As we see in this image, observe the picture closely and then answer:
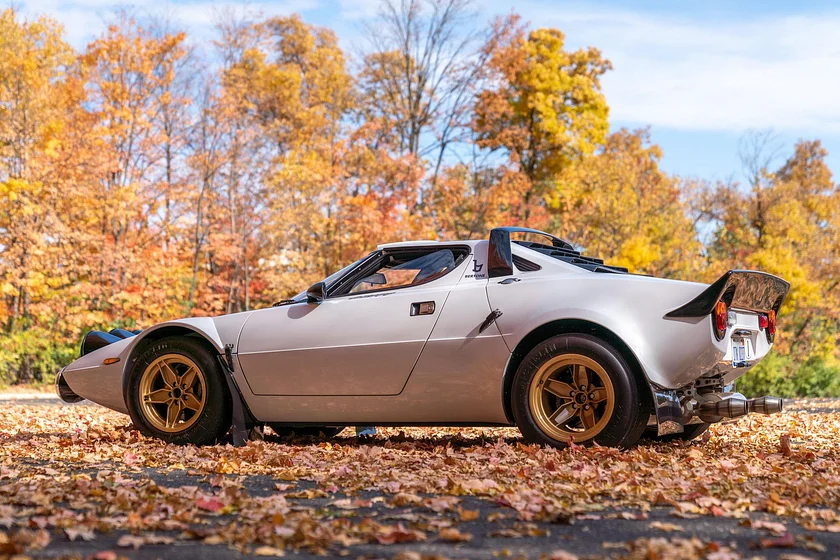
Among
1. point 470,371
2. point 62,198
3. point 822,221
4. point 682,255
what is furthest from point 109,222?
point 822,221

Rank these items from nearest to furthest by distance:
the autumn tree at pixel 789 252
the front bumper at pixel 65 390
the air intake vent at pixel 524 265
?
the air intake vent at pixel 524 265 → the front bumper at pixel 65 390 → the autumn tree at pixel 789 252

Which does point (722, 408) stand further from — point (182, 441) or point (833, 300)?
point (833, 300)

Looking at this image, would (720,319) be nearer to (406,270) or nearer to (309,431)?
(406,270)

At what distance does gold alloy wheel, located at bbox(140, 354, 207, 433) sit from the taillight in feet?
12.1

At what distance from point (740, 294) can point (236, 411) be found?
370cm

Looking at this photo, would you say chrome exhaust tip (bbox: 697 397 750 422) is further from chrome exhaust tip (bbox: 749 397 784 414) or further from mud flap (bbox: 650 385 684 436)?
mud flap (bbox: 650 385 684 436)

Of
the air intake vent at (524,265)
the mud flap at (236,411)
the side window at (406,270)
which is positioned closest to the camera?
the air intake vent at (524,265)

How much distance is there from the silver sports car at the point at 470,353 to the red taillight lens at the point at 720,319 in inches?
0.6

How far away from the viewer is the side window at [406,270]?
627 cm

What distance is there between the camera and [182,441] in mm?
6547

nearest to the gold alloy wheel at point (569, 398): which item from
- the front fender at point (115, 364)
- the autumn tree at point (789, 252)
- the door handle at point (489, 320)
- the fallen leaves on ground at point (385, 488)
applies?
the fallen leaves on ground at point (385, 488)

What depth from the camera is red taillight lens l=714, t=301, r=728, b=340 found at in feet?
18.0

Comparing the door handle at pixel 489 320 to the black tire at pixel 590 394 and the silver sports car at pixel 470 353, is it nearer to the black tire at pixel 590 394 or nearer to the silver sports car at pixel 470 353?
the silver sports car at pixel 470 353

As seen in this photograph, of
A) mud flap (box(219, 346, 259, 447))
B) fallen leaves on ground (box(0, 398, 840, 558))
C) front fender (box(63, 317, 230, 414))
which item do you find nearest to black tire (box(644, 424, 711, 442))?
fallen leaves on ground (box(0, 398, 840, 558))
